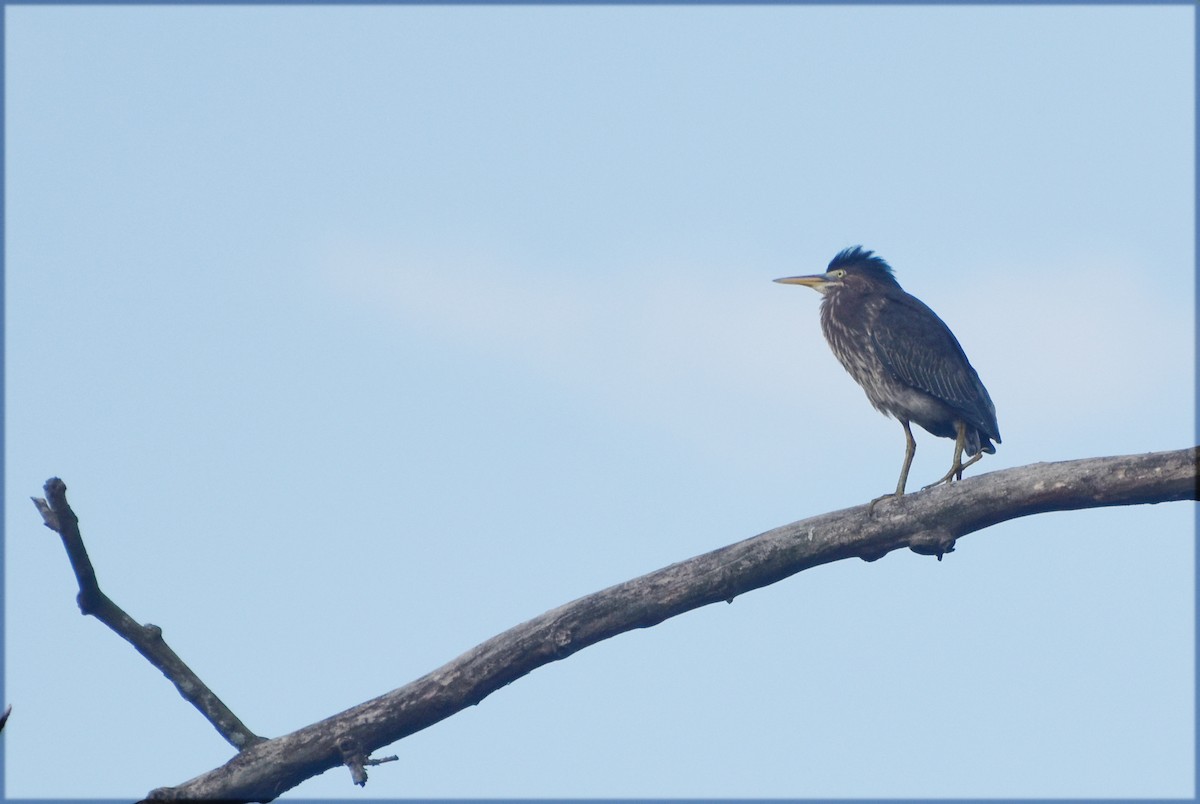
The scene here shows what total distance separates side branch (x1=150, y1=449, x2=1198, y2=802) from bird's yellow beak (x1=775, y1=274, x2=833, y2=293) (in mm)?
3885

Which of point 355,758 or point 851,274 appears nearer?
point 355,758

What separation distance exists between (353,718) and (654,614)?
1.53 m

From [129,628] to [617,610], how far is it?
2290mm

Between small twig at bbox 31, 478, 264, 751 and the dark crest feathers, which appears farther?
the dark crest feathers

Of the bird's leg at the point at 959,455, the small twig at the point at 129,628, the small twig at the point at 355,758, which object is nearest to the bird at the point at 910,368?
the bird's leg at the point at 959,455

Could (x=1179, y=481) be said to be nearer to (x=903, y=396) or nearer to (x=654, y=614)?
(x=654, y=614)

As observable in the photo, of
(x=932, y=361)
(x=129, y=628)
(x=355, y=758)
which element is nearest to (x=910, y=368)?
(x=932, y=361)

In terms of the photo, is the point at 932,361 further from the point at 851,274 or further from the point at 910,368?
the point at 851,274

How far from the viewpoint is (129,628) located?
5684 millimetres

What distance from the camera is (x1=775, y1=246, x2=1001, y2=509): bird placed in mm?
8422

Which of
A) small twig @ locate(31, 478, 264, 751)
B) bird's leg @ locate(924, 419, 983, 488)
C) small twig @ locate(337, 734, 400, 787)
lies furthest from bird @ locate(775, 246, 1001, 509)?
small twig @ locate(31, 478, 264, 751)

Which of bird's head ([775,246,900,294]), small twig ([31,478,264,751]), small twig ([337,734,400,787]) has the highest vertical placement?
bird's head ([775,246,900,294])

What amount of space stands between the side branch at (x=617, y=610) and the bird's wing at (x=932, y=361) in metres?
2.49

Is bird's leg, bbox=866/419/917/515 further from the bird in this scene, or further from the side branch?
the side branch
